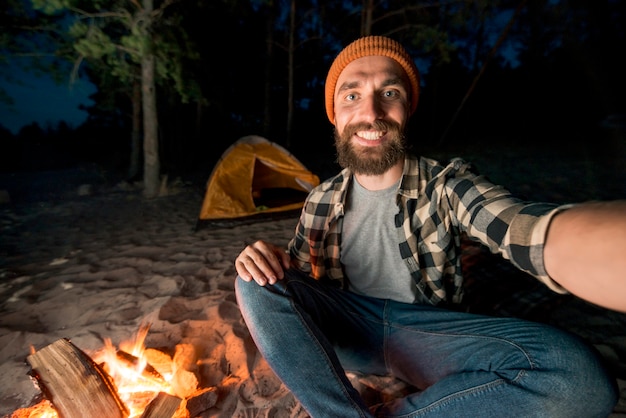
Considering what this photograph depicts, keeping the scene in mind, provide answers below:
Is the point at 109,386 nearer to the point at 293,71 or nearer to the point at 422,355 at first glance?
the point at 422,355

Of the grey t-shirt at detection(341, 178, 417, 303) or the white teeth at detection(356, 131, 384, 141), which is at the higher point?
the white teeth at detection(356, 131, 384, 141)

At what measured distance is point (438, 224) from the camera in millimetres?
1539

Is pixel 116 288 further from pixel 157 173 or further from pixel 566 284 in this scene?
pixel 157 173

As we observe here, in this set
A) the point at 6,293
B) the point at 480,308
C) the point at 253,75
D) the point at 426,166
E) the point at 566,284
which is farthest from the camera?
the point at 253,75

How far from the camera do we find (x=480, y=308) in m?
2.18

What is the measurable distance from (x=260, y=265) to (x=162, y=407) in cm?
82

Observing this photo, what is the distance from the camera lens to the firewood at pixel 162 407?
133cm

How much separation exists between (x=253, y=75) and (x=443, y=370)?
53.9 feet

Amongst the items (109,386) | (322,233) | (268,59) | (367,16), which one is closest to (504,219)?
(322,233)

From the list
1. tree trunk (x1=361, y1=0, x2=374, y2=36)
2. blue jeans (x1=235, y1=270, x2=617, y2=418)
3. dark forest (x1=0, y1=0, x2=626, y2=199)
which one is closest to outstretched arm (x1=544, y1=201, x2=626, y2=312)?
blue jeans (x1=235, y1=270, x2=617, y2=418)

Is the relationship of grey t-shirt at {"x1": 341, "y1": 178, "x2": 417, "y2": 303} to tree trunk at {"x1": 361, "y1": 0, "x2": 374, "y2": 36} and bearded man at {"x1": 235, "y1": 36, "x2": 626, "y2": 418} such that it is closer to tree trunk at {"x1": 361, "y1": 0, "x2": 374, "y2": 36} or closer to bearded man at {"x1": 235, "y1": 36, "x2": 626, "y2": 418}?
bearded man at {"x1": 235, "y1": 36, "x2": 626, "y2": 418}

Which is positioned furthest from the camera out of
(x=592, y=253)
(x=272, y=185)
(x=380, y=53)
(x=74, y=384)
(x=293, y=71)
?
(x=293, y=71)

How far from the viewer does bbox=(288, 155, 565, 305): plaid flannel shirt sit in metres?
0.96

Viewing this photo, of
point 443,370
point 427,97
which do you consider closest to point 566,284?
point 443,370
